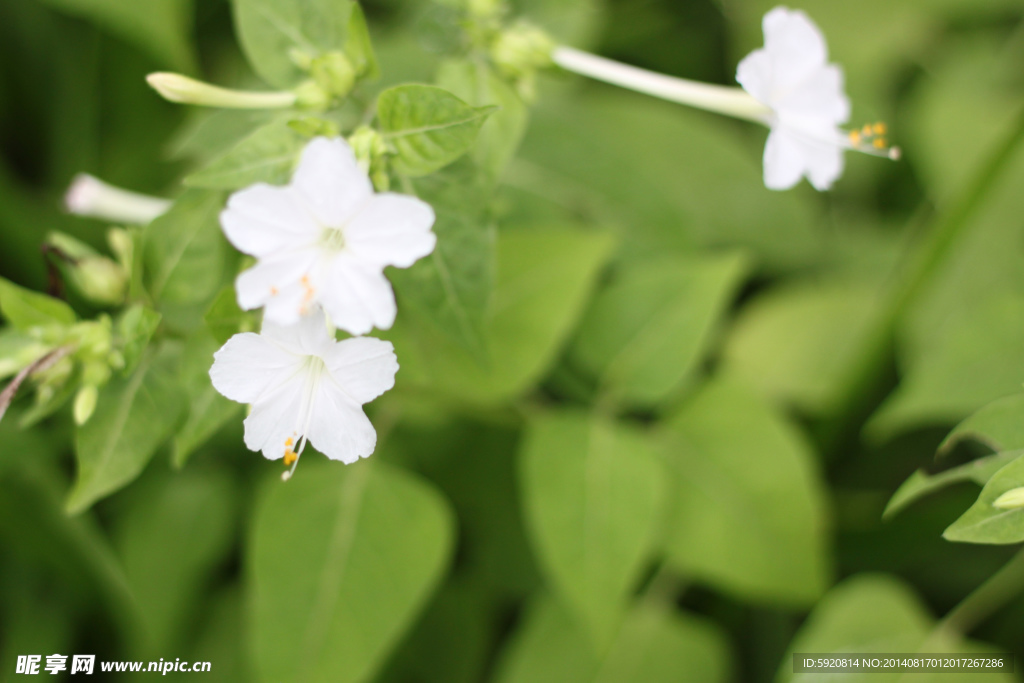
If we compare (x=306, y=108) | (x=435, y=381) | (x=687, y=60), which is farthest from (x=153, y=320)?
(x=687, y=60)

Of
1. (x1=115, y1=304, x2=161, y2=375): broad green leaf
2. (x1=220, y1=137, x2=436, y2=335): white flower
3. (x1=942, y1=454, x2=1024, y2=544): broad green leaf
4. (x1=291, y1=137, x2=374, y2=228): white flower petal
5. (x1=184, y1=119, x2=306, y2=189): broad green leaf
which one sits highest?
(x1=184, y1=119, x2=306, y2=189): broad green leaf

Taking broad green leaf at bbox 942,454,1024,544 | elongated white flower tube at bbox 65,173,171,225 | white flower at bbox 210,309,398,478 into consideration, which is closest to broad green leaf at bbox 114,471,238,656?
elongated white flower tube at bbox 65,173,171,225

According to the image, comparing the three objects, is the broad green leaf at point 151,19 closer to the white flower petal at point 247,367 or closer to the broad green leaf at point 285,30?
the broad green leaf at point 285,30

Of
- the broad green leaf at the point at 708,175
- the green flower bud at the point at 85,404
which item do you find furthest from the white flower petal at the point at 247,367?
the broad green leaf at the point at 708,175

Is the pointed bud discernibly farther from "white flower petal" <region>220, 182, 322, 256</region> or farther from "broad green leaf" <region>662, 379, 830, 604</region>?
"broad green leaf" <region>662, 379, 830, 604</region>

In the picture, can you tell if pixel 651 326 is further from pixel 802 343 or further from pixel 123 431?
pixel 123 431

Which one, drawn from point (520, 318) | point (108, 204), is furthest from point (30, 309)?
point (520, 318)
